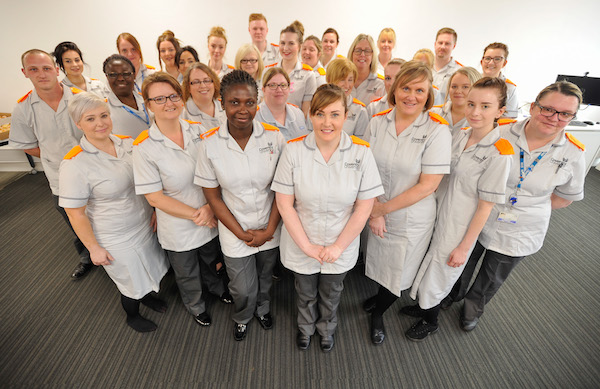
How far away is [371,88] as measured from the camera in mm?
3043

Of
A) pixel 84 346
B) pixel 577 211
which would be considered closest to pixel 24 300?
pixel 84 346

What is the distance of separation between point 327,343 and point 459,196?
1.33m

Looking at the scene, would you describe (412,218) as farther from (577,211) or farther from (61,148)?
(577,211)

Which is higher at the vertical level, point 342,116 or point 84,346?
point 342,116

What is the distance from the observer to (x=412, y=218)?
178 centimetres

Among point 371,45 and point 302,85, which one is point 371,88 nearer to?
point 371,45

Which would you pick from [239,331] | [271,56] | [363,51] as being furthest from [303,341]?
[271,56]

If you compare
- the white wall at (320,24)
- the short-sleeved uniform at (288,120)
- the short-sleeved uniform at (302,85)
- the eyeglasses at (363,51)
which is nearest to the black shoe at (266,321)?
the short-sleeved uniform at (288,120)

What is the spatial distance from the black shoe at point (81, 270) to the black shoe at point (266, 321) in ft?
5.99

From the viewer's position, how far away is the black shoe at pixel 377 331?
6.77 ft

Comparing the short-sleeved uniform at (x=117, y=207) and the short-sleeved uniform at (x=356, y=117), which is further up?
the short-sleeved uniform at (x=356, y=117)

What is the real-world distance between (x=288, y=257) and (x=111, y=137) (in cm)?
134

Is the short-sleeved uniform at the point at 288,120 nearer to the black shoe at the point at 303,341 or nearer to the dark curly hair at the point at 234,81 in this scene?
the dark curly hair at the point at 234,81

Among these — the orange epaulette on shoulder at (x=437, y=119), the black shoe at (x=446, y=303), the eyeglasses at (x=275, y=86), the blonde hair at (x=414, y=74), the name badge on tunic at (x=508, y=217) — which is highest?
the blonde hair at (x=414, y=74)
